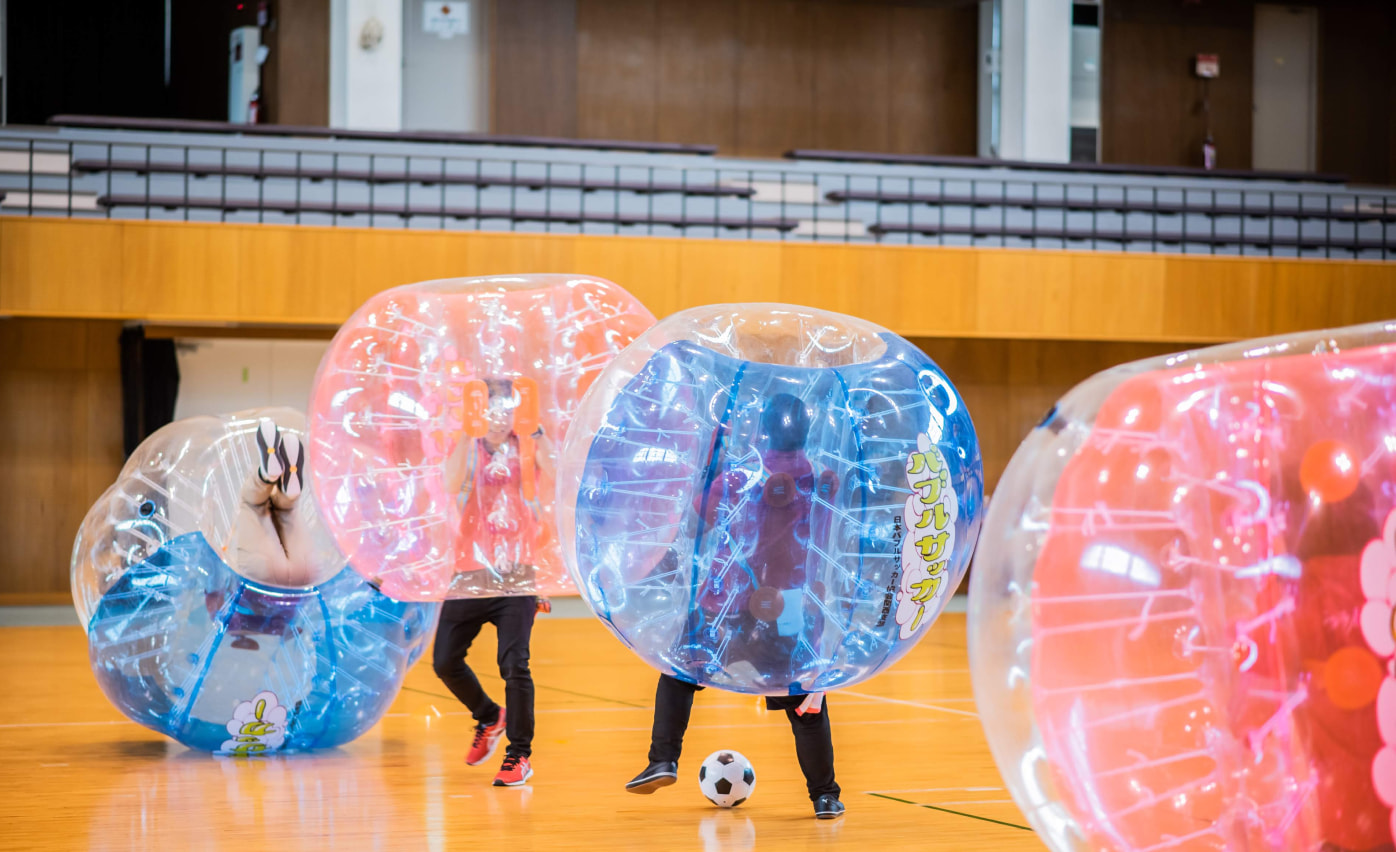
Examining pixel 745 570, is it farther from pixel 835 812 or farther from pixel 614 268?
pixel 614 268

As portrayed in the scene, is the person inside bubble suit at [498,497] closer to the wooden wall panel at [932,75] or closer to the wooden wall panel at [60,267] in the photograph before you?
the wooden wall panel at [60,267]

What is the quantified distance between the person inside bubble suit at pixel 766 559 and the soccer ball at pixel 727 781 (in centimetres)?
107

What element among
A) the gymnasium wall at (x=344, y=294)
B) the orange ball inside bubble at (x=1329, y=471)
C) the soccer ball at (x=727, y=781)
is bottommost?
the soccer ball at (x=727, y=781)

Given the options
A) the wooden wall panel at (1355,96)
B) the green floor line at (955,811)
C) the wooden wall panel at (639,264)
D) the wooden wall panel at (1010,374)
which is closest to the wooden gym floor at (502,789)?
the green floor line at (955,811)

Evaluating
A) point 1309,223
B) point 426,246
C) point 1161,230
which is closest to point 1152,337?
point 1161,230

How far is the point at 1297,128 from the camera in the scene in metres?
17.0

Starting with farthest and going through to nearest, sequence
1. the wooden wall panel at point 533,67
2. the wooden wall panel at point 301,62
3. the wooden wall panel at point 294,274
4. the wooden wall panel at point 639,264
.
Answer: the wooden wall panel at point 533,67
the wooden wall panel at point 301,62
the wooden wall panel at point 639,264
the wooden wall panel at point 294,274

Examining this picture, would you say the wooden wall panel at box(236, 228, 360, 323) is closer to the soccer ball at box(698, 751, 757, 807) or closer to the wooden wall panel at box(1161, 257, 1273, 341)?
the wooden wall panel at box(1161, 257, 1273, 341)

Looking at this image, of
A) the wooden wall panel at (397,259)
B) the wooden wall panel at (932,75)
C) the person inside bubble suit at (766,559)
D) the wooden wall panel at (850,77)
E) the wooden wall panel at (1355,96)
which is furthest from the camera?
the wooden wall panel at (1355,96)

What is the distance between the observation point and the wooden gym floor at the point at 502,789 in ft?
13.0

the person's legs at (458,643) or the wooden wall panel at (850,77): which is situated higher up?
the wooden wall panel at (850,77)

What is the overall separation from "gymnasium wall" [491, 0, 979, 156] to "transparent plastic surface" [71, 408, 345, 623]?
1028 cm

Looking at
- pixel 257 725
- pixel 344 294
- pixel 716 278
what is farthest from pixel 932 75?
pixel 257 725

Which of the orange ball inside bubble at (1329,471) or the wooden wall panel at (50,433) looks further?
the wooden wall panel at (50,433)
